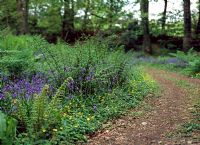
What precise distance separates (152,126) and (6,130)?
261 centimetres

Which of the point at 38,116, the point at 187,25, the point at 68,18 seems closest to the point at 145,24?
the point at 187,25

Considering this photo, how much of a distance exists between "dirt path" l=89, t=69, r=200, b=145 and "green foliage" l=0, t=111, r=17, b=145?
1.29 m

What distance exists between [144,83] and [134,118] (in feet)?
11.5

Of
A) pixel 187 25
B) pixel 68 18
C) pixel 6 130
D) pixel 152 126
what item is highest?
pixel 68 18

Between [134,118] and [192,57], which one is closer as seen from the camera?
[134,118]

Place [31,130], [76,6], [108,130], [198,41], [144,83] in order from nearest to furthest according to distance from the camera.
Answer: [31,130] < [108,130] < [144,83] < [198,41] < [76,6]

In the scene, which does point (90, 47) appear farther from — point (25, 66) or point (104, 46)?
point (25, 66)

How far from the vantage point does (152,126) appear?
19.6 ft

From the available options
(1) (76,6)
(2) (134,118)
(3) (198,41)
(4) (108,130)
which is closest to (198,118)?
(2) (134,118)

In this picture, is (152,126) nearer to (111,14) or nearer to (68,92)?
(68,92)

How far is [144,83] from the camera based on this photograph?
9.96 meters

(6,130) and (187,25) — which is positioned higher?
(187,25)

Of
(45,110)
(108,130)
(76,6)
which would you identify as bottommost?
(108,130)

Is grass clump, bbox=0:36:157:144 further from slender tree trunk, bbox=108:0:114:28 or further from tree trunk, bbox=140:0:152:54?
slender tree trunk, bbox=108:0:114:28
